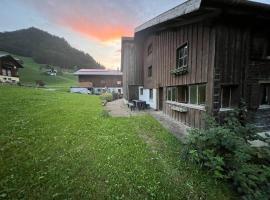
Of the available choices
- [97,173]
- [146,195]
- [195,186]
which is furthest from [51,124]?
[195,186]

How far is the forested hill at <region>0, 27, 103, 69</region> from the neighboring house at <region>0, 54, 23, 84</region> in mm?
47113

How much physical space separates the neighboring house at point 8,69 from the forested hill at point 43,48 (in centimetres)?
4711

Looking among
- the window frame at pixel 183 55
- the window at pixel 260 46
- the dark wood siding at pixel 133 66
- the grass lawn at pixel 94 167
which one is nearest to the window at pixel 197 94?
the window frame at pixel 183 55

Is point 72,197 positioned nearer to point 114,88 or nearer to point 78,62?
point 114,88

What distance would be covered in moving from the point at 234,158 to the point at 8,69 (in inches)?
1714

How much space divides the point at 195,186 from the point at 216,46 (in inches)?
223

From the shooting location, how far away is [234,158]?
14.8 ft

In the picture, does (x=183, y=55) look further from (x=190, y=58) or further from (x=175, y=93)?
(x=175, y=93)

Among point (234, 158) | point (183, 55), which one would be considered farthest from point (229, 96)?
point (234, 158)

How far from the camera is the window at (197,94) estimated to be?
7.91 metres

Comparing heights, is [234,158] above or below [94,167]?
above

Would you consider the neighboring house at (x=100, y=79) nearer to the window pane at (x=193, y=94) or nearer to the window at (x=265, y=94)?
the window pane at (x=193, y=94)

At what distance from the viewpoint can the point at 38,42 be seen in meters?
87.9

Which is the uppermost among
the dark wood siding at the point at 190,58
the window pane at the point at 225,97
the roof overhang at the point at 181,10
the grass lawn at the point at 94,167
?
the roof overhang at the point at 181,10
